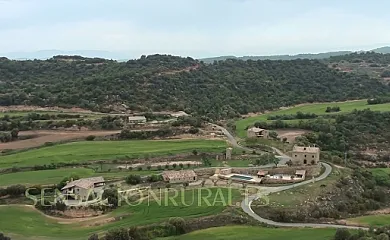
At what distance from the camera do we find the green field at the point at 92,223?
38562 millimetres

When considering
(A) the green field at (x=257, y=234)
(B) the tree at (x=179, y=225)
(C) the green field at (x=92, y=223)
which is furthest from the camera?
(C) the green field at (x=92, y=223)

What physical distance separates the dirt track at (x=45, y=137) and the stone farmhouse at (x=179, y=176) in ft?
81.2

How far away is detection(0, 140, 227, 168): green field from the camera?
59753 mm

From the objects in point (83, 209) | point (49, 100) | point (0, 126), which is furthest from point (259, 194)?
point (49, 100)

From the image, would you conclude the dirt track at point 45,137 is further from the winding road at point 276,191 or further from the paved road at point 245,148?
the winding road at point 276,191

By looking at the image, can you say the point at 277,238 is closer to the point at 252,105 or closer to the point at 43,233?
the point at 43,233

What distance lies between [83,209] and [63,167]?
15.0m

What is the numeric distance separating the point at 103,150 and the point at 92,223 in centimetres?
2416

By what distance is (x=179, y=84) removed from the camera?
354ft

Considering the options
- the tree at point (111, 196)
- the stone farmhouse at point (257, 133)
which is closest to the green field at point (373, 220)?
the tree at point (111, 196)

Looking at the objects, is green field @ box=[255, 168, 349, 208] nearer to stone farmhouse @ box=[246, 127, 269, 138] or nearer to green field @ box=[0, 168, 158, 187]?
green field @ box=[0, 168, 158, 187]

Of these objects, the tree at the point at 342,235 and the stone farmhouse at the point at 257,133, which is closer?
the tree at the point at 342,235

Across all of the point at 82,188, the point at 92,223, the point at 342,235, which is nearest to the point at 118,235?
the point at 92,223

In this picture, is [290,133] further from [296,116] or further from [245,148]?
[245,148]
